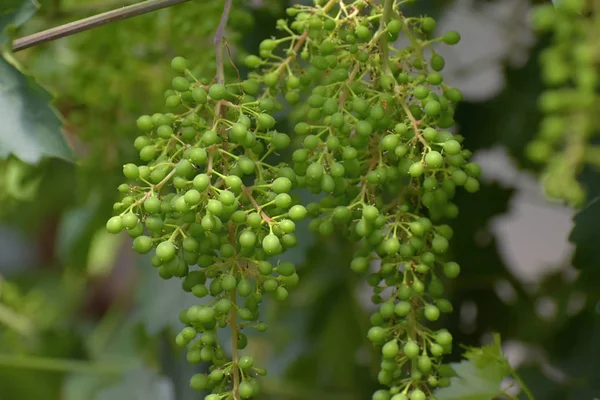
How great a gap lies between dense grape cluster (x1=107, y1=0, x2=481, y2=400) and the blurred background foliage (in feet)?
0.40

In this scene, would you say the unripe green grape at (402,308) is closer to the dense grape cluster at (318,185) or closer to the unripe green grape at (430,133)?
the dense grape cluster at (318,185)

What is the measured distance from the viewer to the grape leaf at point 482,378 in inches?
22.6

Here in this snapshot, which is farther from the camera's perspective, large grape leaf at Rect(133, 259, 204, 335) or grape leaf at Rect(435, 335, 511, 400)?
large grape leaf at Rect(133, 259, 204, 335)

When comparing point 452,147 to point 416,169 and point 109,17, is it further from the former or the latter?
point 109,17

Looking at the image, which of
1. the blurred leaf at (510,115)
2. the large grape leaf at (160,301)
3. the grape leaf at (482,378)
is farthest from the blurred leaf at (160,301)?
the blurred leaf at (510,115)

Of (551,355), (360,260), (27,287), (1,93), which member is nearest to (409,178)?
(360,260)

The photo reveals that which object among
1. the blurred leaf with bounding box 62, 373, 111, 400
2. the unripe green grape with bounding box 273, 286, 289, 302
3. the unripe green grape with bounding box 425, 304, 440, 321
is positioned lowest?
the blurred leaf with bounding box 62, 373, 111, 400

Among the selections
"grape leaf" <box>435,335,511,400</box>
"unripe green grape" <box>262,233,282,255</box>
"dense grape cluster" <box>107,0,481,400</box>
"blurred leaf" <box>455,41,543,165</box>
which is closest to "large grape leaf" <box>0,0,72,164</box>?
"dense grape cluster" <box>107,0,481,400</box>

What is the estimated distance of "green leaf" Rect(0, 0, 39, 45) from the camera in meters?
0.57

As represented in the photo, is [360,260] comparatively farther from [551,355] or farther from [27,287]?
[27,287]

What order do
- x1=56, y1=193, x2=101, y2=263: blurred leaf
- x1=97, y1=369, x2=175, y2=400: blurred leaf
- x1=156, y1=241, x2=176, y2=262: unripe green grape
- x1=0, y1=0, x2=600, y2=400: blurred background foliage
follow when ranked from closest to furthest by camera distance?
x1=156, y1=241, x2=176, y2=262: unripe green grape < x1=0, y1=0, x2=600, y2=400: blurred background foliage < x1=97, y1=369, x2=175, y2=400: blurred leaf < x1=56, y1=193, x2=101, y2=263: blurred leaf

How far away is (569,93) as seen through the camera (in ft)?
1.85

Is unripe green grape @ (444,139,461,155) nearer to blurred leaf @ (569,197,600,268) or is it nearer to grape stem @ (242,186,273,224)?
grape stem @ (242,186,273,224)

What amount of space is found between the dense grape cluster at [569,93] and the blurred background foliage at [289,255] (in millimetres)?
71
